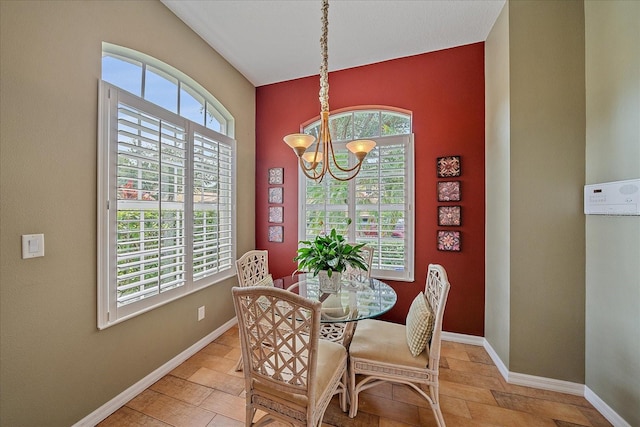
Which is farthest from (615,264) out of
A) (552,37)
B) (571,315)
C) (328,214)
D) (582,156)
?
(328,214)

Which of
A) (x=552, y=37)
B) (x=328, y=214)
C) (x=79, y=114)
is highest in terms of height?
(x=552, y=37)

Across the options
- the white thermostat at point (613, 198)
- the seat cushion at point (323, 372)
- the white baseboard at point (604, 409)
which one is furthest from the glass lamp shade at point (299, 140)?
the white baseboard at point (604, 409)

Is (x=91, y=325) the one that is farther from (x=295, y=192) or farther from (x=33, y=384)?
(x=295, y=192)

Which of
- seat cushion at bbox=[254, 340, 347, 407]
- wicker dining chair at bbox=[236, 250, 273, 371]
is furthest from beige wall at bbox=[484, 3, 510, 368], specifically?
wicker dining chair at bbox=[236, 250, 273, 371]

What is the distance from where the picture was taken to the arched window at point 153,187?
5.59 ft

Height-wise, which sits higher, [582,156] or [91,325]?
[582,156]

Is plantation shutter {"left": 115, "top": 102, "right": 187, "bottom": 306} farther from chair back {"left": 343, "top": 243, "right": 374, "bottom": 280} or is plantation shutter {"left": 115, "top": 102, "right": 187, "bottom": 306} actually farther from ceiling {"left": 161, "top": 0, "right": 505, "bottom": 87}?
chair back {"left": 343, "top": 243, "right": 374, "bottom": 280}

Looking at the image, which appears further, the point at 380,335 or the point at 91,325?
the point at 380,335

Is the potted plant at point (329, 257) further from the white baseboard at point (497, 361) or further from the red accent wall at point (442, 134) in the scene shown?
the white baseboard at point (497, 361)

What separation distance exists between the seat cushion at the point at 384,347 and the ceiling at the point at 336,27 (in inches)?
104

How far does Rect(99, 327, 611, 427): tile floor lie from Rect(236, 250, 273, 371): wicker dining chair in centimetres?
34

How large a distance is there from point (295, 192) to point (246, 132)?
1006mm

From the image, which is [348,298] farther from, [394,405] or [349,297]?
[394,405]

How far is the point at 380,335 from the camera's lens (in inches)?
70.4
